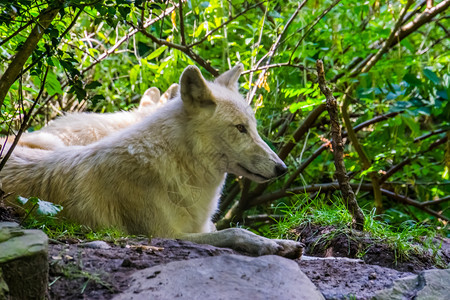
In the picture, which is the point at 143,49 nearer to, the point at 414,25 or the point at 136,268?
the point at 414,25

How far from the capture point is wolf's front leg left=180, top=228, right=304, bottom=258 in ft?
10.2

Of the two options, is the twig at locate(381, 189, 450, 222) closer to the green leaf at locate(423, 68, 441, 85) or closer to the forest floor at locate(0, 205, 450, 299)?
the green leaf at locate(423, 68, 441, 85)

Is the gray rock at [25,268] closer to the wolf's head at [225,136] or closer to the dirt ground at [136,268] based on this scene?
the dirt ground at [136,268]

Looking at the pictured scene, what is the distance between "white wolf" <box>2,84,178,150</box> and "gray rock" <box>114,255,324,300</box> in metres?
2.68

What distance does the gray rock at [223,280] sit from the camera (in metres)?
2.33

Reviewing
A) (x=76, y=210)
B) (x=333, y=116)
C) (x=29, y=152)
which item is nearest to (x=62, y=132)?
(x=29, y=152)

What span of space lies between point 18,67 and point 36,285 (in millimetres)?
1472

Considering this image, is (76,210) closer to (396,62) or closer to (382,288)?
(382,288)

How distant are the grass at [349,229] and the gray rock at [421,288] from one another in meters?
0.52

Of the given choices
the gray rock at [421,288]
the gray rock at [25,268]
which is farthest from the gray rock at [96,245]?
the gray rock at [421,288]

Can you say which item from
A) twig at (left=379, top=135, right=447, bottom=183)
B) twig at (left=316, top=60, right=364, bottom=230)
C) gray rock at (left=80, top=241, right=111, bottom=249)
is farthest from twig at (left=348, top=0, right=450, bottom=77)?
gray rock at (left=80, top=241, right=111, bottom=249)

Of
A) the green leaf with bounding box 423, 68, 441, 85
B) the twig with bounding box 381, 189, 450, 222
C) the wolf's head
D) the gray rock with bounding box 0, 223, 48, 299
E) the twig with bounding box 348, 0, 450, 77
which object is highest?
the twig with bounding box 348, 0, 450, 77

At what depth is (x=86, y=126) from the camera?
18.4 feet

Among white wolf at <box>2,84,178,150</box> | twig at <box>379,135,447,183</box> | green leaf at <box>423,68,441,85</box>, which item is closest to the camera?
white wolf at <box>2,84,178,150</box>
